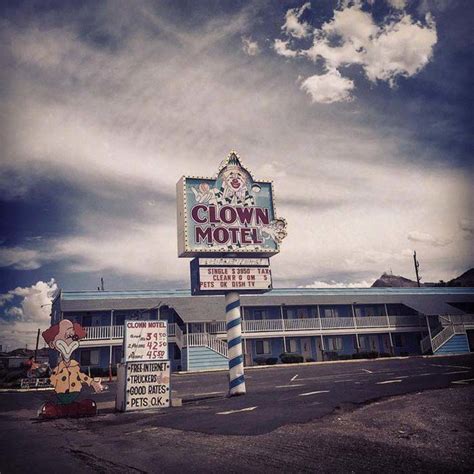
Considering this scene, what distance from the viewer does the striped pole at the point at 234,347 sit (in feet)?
46.3

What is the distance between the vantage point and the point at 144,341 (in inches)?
511

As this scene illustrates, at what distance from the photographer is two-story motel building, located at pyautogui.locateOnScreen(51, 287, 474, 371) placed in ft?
105

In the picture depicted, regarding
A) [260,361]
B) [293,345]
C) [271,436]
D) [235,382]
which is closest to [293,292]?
[293,345]

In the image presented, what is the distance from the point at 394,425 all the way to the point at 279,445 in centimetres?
242

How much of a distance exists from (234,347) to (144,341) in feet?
11.4

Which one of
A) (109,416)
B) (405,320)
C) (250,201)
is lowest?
(109,416)

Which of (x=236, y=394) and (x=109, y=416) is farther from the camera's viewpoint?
(x=236, y=394)

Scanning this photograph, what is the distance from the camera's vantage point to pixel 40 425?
33.2 feet

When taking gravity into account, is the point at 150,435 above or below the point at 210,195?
below

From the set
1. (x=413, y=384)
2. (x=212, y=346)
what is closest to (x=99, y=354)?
(x=212, y=346)

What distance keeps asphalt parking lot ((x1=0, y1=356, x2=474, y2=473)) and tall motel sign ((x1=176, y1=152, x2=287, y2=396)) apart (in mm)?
4249

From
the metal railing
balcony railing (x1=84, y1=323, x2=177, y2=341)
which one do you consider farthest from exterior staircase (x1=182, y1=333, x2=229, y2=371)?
balcony railing (x1=84, y1=323, x2=177, y2=341)

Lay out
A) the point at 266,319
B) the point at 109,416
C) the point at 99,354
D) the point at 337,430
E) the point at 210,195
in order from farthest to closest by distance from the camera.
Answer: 1. the point at 266,319
2. the point at 99,354
3. the point at 210,195
4. the point at 109,416
5. the point at 337,430

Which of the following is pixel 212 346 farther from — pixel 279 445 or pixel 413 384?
pixel 279 445
